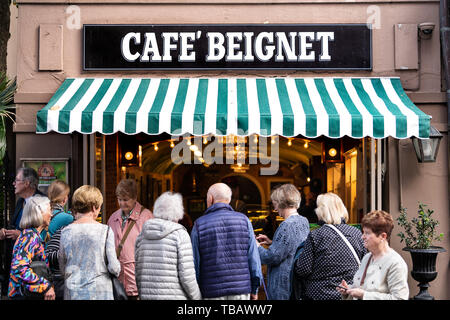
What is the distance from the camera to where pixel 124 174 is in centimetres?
1045

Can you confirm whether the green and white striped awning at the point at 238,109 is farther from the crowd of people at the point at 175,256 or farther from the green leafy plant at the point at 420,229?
the crowd of people at the point at 175,256

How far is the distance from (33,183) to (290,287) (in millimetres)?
3203

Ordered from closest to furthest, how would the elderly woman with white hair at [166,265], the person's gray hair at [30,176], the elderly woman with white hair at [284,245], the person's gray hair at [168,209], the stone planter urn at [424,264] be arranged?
the elderly woman with white hair at [166,265], the person's gray hair at [168,209], the elderly woman with white hair at [284,245], the person's gray hair at [30,176], the stone planter urn at [424,264]

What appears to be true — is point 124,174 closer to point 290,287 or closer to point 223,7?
point 223,7

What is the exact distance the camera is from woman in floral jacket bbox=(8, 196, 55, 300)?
5.20 m

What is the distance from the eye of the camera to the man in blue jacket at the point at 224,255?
5344mm

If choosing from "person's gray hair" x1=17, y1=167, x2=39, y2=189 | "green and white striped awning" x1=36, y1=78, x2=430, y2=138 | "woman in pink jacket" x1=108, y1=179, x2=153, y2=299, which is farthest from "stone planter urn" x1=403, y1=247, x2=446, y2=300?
"person's gray hair" x1=17, y1=167, x2=39, y2=189

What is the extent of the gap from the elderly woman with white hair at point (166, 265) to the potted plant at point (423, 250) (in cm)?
322

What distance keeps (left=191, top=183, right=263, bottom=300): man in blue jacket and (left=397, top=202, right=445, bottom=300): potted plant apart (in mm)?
2642

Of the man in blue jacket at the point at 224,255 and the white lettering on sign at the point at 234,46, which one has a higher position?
the white lettering on sign at the point at 234,46

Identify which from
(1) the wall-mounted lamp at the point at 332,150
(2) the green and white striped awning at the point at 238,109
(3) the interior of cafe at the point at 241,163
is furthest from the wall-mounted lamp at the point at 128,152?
(1) the wall-mounted lamp at the point at 332,150

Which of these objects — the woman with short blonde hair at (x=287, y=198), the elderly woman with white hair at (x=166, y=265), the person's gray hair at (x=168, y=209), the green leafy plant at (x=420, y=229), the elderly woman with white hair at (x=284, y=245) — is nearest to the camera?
the elderly woman with white hair at (x=166, y=265)

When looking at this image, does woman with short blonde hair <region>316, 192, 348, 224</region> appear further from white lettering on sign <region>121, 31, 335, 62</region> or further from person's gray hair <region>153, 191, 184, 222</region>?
white lettering on sign <region>121, 31, 335, 62</region>

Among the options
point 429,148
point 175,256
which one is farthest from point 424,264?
point 175,256
